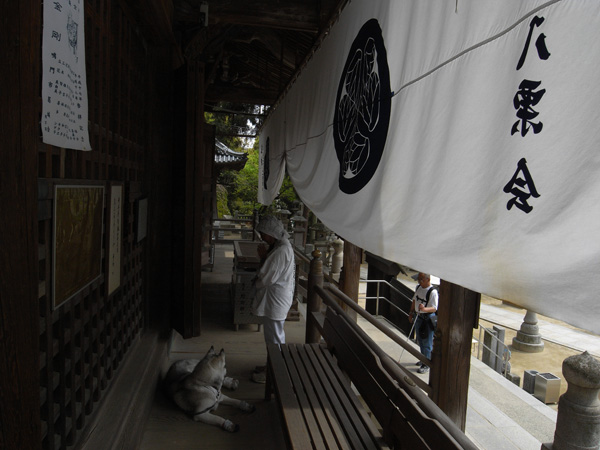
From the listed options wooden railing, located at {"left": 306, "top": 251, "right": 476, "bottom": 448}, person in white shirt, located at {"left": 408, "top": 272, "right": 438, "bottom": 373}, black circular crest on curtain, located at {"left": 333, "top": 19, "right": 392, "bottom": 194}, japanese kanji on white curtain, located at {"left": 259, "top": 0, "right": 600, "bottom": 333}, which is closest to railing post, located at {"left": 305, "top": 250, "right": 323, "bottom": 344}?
wooden railing, located at {"left": 306, "top": 251, "right": 476, "bottom": 448}

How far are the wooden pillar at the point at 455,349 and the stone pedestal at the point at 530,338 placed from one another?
35.1ft

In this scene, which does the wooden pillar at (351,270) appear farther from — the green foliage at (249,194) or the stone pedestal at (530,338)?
the green foliage at (249,194)

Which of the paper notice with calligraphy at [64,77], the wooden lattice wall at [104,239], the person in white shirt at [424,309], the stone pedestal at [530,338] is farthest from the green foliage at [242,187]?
the paper notice with calligraphy at [64,77]

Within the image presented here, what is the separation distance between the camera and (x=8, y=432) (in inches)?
47.5

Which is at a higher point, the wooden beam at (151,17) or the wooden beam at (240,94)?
the wooden beam at (240,94)

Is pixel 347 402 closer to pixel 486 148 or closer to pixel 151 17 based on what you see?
pixel 486 148

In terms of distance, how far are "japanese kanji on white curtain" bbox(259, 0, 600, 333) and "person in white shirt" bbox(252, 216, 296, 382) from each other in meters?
1.94

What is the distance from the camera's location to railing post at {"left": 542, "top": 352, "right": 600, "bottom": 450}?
3559mm

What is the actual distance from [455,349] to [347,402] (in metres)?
2.08

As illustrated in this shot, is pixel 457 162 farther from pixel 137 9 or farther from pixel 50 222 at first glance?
pixel 137 9

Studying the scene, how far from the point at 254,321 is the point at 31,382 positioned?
4764 millimetres

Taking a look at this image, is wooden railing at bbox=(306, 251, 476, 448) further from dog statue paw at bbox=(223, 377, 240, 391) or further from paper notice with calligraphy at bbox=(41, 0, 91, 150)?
paper notice with calligraphy at bbox=(41, 0, 91, 150)

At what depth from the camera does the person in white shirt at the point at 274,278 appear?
452cm

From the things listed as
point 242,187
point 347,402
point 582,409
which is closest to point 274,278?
point 347,402
